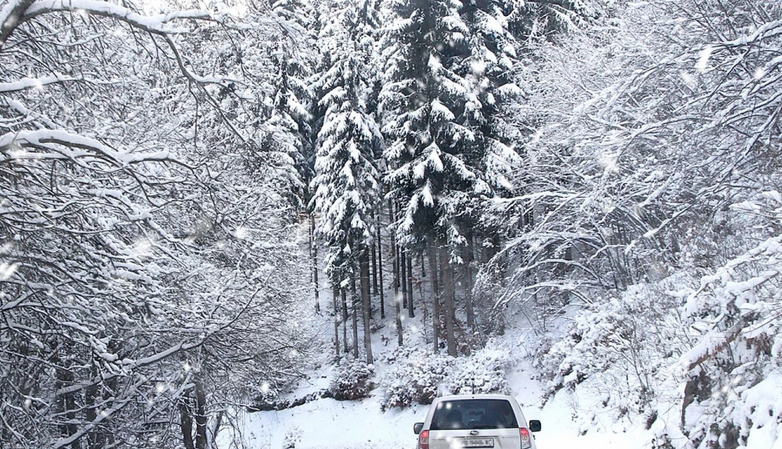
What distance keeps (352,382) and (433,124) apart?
12.4m

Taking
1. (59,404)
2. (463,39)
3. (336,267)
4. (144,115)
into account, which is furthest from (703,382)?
(336,267)

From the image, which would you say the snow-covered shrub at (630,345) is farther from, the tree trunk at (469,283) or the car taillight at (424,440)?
the tree trunk at (469,283)

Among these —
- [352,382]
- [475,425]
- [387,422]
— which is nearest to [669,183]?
[475,425]

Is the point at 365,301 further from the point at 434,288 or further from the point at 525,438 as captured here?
the point at 525,438

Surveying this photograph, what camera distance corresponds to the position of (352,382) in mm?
29016

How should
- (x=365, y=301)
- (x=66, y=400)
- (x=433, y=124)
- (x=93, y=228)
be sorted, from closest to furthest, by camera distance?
(x=93, y=228)
(x=66, y=400)
(x=433, y=124)
(x=365, y=301)

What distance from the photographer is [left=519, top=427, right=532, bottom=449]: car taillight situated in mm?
8202

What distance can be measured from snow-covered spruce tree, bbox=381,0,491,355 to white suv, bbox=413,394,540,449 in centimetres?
1553

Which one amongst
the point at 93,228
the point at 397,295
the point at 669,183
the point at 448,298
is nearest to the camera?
the point at 93,228

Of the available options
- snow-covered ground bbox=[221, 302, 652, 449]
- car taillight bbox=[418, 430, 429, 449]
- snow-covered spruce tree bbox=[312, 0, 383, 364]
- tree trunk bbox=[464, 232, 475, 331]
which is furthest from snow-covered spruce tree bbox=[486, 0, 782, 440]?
snow-covered spruce tree bbox=[312, 0, 383, 364]

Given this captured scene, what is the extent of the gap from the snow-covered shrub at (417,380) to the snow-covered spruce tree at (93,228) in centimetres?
1667

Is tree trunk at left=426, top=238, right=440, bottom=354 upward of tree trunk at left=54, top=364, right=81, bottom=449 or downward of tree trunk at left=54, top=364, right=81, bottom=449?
upward

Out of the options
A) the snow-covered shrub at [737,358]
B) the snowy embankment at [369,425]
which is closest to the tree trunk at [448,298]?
the snowy embankment at [369,425]

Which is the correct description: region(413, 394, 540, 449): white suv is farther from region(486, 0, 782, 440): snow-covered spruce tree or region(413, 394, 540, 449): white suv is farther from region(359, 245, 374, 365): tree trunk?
region(359, 245, 374, 365): tree trunk
